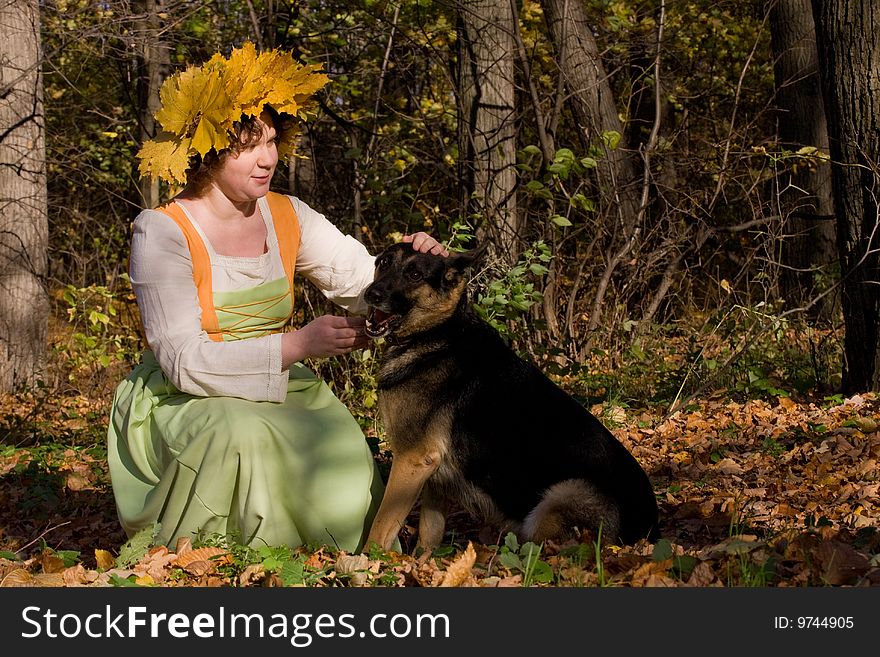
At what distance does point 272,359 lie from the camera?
4.27 metres

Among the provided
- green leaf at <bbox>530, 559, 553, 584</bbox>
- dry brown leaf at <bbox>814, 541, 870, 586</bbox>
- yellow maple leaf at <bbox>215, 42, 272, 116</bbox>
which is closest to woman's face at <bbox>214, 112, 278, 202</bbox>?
yellow maple leaf at <bbox>215, 42, 272, 116</bbox>

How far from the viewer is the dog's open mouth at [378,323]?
13.8 feet

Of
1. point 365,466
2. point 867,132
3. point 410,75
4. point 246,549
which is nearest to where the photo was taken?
point 246,549

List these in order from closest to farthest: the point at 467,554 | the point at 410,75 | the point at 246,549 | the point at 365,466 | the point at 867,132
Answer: the point at 467,554 < the point at 246,549 < the point at 365,466 < the point at 867,132 < the point at 410,75

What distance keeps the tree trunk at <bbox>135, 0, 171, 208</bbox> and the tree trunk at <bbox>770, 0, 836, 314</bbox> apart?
7.27m

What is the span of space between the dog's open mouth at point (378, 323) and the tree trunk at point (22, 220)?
20.9ft

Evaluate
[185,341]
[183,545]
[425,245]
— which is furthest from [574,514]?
[185,341]

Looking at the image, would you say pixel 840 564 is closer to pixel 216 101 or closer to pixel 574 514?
pixel 574 514

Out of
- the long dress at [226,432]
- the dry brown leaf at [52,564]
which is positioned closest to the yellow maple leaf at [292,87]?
the long dress at [226,432]

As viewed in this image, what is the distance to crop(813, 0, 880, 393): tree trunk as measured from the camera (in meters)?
6.96

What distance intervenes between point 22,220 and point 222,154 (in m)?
6.56

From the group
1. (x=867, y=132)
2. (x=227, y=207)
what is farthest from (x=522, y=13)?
(x=227, y=207)

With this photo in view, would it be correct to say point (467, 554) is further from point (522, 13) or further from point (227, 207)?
point (522, 13)
